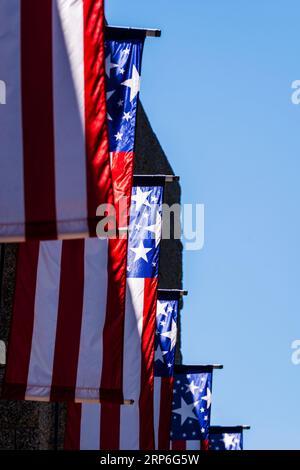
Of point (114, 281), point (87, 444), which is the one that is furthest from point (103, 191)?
point (87, 444)

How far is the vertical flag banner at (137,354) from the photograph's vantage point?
15.7m

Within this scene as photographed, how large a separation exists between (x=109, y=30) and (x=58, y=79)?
4.05m

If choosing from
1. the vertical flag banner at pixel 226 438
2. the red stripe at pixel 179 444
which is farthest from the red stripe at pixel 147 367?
the vertical flag banner at pixel 226 438

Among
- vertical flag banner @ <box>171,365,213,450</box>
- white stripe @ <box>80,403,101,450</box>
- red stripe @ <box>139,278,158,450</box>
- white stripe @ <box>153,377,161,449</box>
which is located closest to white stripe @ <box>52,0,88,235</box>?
red stripe @ <box>139,278,158,450</box>

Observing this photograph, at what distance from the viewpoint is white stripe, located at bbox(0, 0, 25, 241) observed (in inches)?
368

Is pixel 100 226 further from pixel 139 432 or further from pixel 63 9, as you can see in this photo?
pixel 139 432

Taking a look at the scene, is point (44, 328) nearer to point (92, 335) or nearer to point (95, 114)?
point (92, 335)

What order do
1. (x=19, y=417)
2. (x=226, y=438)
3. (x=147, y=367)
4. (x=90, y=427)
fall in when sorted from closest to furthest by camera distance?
(x=147, y=367)
(x=90, y=427)
(x=19, y=417)
(x=226, y=438)

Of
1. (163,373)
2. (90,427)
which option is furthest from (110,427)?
(163,373)

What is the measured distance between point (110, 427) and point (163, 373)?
3.10 meters

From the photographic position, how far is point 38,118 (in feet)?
31.5

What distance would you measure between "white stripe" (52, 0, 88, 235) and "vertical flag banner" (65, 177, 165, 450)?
249 inches

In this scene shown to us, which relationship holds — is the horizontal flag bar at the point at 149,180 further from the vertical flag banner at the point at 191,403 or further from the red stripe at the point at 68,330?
the vertical flag banner at the point at 191,403

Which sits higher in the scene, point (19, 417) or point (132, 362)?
point (132, 362)
